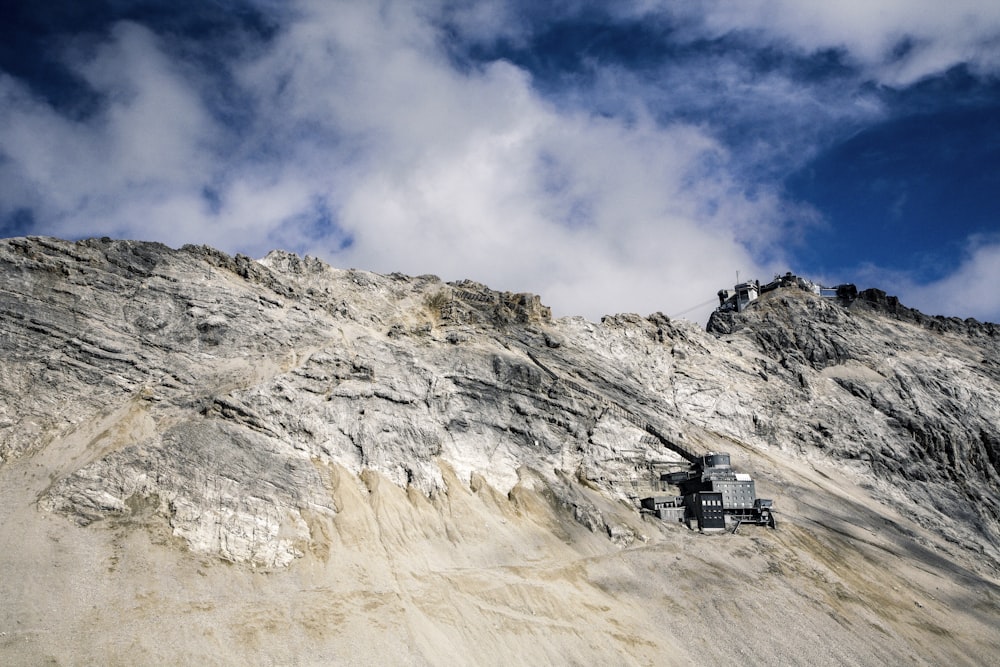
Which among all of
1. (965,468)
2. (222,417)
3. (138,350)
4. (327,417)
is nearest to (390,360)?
(327,417)

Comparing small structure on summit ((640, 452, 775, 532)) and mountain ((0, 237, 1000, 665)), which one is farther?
small structure on summit ((640, 452, 775, 532))

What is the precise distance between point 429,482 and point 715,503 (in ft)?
104

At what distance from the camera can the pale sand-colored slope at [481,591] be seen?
5059 cm

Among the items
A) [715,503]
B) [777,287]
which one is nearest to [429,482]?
[715,503]

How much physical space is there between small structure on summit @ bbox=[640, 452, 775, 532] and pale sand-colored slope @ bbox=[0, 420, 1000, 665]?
6.51 ft

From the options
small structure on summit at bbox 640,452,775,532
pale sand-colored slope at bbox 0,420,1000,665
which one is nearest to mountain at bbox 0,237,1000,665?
pale sand-colored slope at bbox 0,420,1000,665

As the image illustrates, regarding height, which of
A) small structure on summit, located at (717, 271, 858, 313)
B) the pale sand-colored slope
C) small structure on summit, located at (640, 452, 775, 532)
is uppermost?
small structure on summit, located at (717, 271, 858, 313)

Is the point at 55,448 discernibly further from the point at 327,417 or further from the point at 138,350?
Answer: the point at 327,417

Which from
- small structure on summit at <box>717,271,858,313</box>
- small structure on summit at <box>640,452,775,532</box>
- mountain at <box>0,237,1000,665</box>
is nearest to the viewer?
mountain at <box>0,237,1000,665</box>

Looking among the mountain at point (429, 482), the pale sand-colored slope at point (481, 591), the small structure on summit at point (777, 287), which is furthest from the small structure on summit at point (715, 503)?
the small structure on summit at point (777, 287)

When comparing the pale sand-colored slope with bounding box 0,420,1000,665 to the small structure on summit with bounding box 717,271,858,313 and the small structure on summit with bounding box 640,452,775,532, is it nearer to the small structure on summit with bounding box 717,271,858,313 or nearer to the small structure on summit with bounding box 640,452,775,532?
the small structure on summit with bounding box 640,452,775,532

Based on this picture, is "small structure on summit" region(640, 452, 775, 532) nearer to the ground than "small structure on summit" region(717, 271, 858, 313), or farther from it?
nearer to the ground

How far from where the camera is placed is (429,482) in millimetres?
74625

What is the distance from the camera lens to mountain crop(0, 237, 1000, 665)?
55.2 metres
